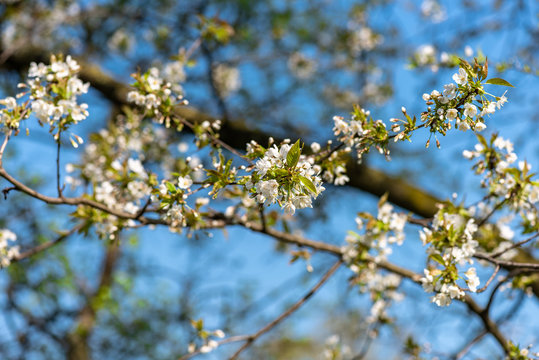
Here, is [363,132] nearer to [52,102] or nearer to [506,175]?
[506,175]

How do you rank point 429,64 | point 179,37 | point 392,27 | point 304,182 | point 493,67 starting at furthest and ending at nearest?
1. point 392,27
2. point 179,37
3. point 429,64
4. point 493,67
5. point 304,182

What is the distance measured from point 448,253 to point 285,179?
72 cm

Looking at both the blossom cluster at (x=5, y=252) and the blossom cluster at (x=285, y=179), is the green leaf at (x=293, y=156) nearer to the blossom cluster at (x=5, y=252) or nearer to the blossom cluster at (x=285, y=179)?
the blossom cluster at (x=285, y=179)

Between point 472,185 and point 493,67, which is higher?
point 472,185

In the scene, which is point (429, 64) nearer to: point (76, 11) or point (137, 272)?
point (76, 11)

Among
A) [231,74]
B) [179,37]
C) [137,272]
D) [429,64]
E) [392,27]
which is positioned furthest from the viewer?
[137,272]

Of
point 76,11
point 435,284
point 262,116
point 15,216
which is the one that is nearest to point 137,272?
point 15,216

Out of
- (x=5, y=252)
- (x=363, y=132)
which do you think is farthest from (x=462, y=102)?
(x=5, y=252)

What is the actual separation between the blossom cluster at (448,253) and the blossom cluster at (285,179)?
56cm

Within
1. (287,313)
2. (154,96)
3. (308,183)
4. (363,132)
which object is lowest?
(308,183)

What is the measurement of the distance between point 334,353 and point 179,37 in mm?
3042

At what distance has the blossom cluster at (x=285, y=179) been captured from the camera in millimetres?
1197

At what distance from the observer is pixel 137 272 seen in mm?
6586

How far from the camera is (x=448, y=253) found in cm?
159
